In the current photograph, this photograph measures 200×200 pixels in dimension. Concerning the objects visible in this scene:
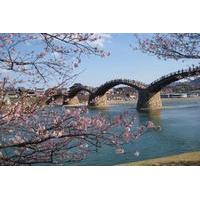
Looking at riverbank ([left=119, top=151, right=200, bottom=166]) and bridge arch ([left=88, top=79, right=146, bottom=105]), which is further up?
bridge arch ([left=88, top=79, right=146, bottom=105])

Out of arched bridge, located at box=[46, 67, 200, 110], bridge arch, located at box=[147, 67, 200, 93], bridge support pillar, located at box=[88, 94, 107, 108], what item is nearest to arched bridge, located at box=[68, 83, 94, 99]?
arched bridge, located at box=[46, 67, 200, 110]

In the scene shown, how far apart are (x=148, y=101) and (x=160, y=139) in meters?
0.99

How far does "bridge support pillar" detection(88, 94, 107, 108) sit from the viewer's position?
5553 mm

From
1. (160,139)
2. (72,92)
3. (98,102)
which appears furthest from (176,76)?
(72,92)

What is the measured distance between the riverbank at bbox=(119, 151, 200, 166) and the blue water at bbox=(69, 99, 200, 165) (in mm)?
83

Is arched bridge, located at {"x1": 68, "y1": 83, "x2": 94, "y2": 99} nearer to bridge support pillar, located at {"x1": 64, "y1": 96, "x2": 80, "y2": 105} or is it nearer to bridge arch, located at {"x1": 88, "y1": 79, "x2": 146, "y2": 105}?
bridge support pillar, located at {"x1": 64, "y1": 96, "x2": 80, "y2": 105}

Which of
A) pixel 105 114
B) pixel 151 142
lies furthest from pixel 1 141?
pixel 151 142

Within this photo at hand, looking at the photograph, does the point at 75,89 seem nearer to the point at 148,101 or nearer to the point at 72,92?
the point at 72,92

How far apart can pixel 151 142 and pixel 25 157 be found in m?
1.55

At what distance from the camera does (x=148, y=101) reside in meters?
6.57

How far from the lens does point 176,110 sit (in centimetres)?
718

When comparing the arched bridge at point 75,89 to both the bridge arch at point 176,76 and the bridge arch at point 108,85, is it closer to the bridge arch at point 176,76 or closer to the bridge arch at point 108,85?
the bridge arch at point 108,85

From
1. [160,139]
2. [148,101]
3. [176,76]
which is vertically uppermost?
[176,76]
